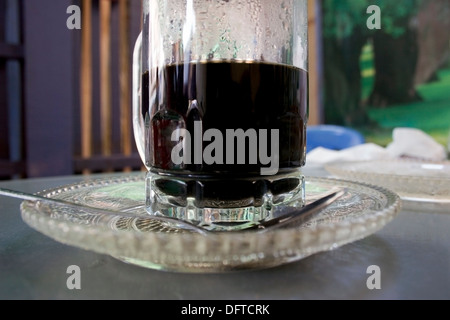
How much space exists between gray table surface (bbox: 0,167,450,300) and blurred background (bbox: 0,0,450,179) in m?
1.16

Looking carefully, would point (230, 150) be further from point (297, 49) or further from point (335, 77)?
point (335, 77)

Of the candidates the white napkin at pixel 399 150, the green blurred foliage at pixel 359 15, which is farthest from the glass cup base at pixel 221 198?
→ the green blurred foliage at pixel 359 15

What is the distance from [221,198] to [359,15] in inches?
119

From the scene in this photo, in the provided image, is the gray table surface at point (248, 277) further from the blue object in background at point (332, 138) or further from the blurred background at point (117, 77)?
the blue object in background at point (332, 138)

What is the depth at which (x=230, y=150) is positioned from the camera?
0.33 meters

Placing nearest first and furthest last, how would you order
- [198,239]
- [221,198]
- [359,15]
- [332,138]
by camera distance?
[198,239], [221,198], [332,138], [359,15]

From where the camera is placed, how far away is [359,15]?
2.97m

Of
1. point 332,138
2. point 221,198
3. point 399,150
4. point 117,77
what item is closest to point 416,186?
point 221,198

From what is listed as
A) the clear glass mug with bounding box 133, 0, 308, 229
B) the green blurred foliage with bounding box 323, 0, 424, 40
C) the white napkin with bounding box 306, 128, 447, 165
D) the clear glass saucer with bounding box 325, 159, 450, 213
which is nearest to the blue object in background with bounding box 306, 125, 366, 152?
the white napkin with bounding box 306, 128, 447, 165

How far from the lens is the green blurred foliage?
8.95 ft

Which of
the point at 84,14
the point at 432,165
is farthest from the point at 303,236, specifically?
the point at 84,14

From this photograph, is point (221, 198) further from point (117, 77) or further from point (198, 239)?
point (117, 77)

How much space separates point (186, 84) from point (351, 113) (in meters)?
2.94

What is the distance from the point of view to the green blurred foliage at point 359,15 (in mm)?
2727
